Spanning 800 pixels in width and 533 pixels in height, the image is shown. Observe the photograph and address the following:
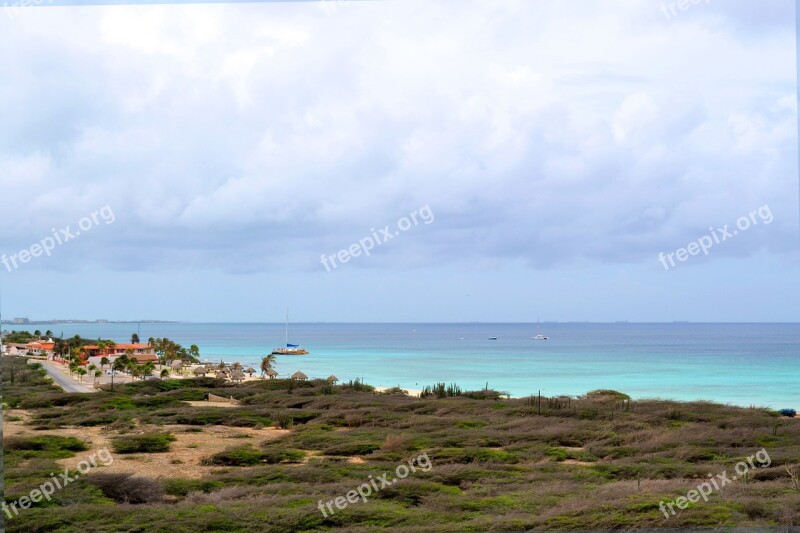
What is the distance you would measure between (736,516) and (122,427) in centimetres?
909

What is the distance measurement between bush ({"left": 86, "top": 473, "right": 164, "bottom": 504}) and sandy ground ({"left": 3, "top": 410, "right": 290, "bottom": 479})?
140cm

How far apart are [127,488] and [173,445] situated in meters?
3.97

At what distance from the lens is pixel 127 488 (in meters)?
5.92

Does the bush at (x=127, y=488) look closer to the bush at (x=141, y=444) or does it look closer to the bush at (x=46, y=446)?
the bush at (x=46, y=446)

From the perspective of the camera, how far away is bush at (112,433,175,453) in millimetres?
9242

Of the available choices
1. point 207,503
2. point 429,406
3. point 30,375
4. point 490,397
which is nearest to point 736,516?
point 207,503

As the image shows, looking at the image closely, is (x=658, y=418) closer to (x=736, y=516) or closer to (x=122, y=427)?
(x=736, y=516)

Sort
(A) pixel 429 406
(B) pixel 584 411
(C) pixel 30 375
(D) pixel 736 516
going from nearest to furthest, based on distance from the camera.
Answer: (D) pixel 736 516, (B) pixel 584 411, (A) pixel 429 406, (C) pixel 30 375

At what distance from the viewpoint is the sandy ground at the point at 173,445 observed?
804cm

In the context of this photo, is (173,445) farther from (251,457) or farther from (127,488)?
(127,488)

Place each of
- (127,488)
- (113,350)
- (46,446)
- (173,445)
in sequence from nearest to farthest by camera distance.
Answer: (127,488) → (46,446) → (173,445) → (113,350)

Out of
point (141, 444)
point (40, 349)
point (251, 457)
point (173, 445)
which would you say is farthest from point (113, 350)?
point (251, 457)

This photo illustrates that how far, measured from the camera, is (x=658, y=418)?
11.7 meters

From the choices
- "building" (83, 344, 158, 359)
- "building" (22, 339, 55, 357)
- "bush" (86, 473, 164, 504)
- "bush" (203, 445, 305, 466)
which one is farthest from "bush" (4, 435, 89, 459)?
"building" (22, 339, 55, 357)
